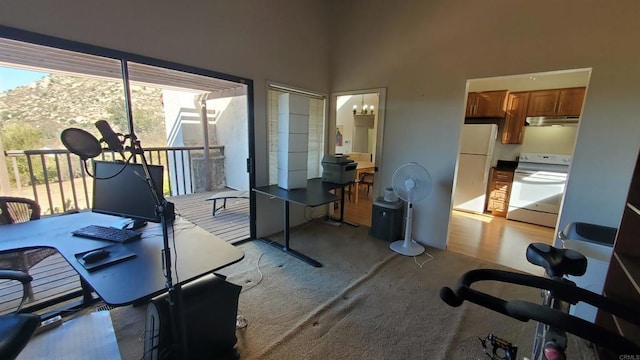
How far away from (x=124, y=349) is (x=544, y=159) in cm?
582

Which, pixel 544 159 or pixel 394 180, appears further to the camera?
pixel 544 159

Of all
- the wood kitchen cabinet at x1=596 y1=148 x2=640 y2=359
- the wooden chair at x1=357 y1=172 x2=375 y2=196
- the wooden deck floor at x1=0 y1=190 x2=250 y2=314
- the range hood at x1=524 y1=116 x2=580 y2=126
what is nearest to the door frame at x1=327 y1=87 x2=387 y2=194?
the wooden chair at x1=357 y1=172 x2=375 y2=196

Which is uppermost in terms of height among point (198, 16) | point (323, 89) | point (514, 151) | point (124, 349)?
point (198, 16)

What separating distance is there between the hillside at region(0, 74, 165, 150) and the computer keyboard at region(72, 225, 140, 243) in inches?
42.9

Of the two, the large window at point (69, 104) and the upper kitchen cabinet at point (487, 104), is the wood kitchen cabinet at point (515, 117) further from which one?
the large window at point (69, 104)

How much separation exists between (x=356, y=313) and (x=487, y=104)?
4.43 meters

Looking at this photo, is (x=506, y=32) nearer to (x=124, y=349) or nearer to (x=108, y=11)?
(x=108, y=11)

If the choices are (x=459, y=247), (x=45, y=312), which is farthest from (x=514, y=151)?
(x=45, y=312)

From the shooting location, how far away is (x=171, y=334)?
131 centimetres

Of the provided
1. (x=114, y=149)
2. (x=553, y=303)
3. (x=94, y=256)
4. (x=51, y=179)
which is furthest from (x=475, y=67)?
(x=51, y=179)

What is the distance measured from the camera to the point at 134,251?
145 cm

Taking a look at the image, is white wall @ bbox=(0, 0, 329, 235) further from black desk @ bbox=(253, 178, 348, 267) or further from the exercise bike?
the exercise bike

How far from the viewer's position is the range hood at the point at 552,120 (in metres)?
4.00

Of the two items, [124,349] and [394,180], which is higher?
[394,180]
